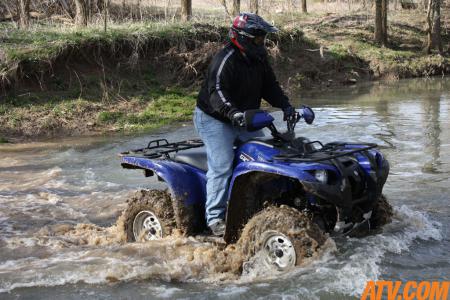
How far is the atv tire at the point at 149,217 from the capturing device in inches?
236

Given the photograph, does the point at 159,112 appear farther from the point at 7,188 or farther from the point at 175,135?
the point at 7,188

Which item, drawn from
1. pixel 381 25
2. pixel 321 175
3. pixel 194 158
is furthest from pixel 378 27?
pixel 321 175

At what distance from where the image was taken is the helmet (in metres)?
5.20

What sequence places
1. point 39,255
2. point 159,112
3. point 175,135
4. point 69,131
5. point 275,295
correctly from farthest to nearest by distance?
point 159,112
point 69,131
point 175,135
point 39,255
point 275,295

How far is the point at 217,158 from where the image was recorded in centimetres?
Answer: 529

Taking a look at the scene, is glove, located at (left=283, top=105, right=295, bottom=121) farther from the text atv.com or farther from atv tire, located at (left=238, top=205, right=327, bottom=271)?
the text atv.com

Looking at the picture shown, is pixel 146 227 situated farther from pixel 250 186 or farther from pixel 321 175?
pixel 321 175

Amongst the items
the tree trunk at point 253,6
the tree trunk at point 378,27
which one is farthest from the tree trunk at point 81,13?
the tree trunk at point 378,27

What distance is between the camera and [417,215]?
6.47 m

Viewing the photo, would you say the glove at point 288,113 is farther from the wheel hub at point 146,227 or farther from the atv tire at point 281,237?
the wheel hub at point 146,227

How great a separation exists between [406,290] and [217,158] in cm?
200

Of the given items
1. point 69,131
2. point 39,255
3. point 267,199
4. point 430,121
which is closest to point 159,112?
point 69,131

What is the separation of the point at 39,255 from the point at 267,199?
2705 mm

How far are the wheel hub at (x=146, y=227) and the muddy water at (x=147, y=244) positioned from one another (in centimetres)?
18
